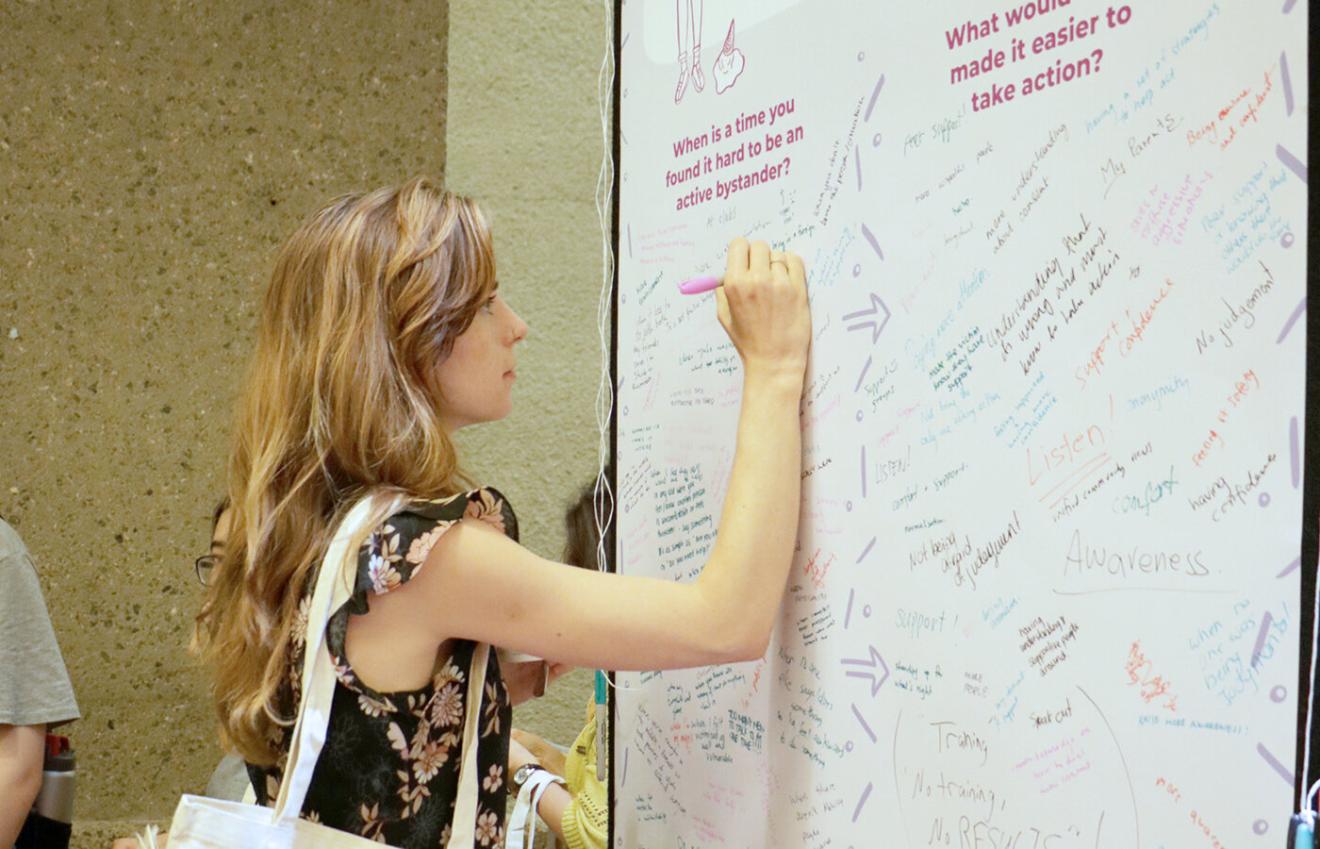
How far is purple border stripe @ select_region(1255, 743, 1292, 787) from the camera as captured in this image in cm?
102

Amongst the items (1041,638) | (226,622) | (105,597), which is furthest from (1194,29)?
(105,597)

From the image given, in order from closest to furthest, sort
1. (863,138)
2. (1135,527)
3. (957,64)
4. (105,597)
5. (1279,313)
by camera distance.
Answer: (1279,313) < (1135,527) < (957,64) < (863,138) < (105,597)

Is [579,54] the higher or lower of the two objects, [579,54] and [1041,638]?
the higher

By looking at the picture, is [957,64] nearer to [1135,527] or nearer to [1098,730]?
[1135,527]

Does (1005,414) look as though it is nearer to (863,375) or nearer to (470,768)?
(863,375)

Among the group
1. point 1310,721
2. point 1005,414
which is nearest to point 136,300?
point 1005,414

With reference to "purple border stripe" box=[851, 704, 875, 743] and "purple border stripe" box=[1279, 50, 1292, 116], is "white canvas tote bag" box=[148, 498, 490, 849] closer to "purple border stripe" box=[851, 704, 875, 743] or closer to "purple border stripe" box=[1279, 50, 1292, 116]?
"purple border stripe" box=[851, 704, 875, 743]

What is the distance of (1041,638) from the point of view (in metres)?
1.25

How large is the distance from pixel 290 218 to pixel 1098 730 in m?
2.64

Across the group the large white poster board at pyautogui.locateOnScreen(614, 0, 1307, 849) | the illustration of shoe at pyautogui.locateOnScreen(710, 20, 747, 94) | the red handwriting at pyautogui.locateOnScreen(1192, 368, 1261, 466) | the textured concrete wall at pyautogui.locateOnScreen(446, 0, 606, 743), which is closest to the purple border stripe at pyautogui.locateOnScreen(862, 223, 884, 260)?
the large white poster board at pyautogui.locateOnScreen(614, 0, 1307, 849)

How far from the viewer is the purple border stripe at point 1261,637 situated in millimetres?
1045

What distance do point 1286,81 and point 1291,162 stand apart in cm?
6

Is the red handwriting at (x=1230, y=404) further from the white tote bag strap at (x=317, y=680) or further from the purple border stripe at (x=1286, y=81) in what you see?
the white tote bag strap at (x=317, y=680)

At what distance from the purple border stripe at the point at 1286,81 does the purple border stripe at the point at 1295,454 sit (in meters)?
0.24
